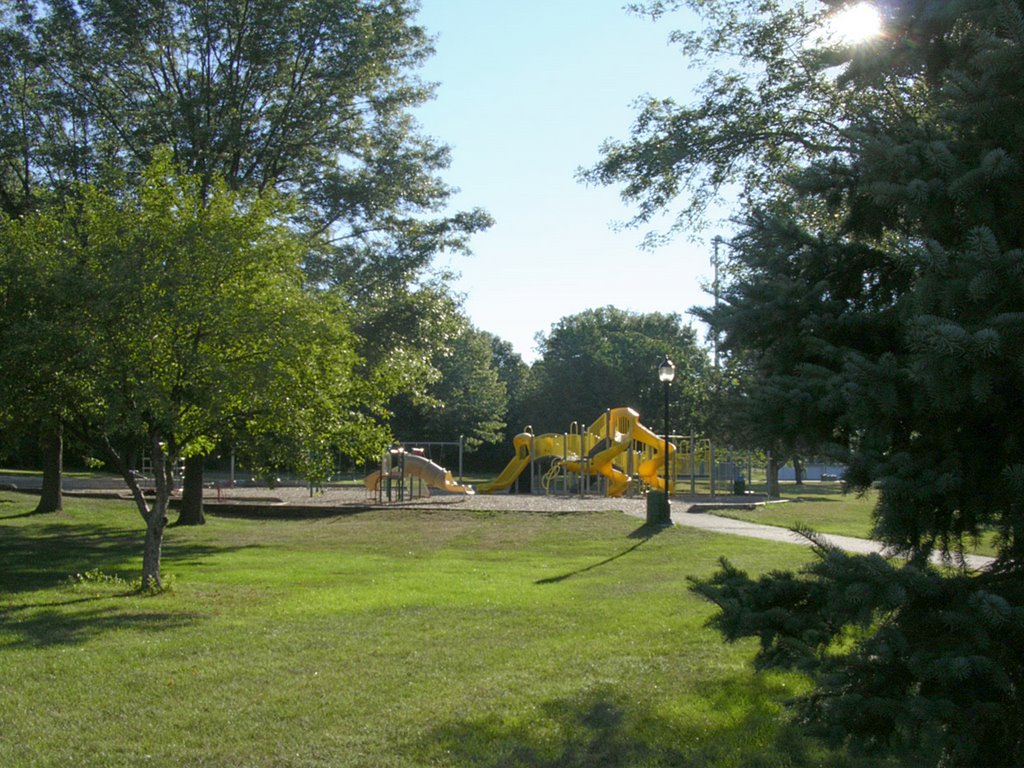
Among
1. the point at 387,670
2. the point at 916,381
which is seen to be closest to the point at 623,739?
the point at 387,670

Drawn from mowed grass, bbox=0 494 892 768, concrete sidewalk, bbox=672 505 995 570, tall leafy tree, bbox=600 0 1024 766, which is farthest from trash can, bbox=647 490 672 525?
tall leafy tree, bbox=600 0 1024 766

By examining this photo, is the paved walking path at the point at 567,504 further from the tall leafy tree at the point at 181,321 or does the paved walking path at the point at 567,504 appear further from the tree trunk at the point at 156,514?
the tree trunk at the point at 156,514

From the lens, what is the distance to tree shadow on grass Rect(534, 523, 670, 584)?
48.7 feet

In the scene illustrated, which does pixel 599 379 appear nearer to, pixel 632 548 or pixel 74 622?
pixel 632 548

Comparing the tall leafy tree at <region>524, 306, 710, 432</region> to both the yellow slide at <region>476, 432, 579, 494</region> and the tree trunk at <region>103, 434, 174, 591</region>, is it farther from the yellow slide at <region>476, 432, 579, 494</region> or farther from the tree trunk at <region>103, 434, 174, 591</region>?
the tree trunk at <region>103, 434, 174, 591</region>

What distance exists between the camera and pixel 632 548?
19000mm

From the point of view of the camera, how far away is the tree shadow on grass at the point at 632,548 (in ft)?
48.7

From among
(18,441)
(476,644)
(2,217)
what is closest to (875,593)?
(476,644)

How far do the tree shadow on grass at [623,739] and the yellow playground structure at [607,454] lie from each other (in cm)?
2741

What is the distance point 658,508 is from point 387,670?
14.3m

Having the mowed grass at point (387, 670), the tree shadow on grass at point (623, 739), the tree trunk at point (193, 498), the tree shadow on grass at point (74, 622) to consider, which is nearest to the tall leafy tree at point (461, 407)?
the tree trunk at point (193, 498)

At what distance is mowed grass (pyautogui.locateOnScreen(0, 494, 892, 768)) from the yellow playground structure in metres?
18.4

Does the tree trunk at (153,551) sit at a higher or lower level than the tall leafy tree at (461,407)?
lower

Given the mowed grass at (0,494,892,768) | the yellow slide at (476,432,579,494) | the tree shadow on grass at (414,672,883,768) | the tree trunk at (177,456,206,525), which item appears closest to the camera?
the tree shadow on grass at (414,672,883,768)
